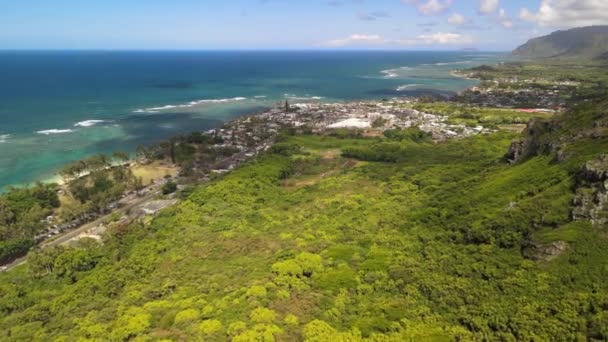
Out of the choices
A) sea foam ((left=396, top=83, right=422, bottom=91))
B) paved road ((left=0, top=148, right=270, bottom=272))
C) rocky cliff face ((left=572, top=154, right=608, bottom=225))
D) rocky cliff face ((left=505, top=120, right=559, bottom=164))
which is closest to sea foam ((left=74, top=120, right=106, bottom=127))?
paved road ((left=0, top=148, right=270, bottom=272))

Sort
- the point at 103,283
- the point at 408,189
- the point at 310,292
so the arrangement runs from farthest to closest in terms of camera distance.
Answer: the point at 408,189, the point at 103,283, the point at 310,292

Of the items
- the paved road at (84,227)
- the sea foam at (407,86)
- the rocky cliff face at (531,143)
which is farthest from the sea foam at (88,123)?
the sea foam at (407,86)

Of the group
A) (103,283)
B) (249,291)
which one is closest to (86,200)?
(103,283)

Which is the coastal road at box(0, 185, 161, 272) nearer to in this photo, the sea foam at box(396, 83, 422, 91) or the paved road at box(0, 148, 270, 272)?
the paved road at box(0, 148, 270, 272)

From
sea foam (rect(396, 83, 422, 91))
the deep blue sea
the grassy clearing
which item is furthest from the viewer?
sea foam (rect(396, 83, 422, 91))

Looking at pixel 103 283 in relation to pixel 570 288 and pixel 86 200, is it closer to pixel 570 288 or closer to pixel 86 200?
pixel 86 200

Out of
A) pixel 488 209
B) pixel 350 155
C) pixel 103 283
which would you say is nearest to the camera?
pixel 103 283

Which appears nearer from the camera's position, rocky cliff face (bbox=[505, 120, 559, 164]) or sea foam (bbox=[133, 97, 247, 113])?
rocky cliff face (bbox=[505, 120, 559, 164])
